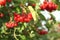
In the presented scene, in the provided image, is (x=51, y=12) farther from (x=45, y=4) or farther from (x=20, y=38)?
(x=20, y=38)

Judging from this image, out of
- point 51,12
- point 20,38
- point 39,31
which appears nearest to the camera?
point 51,12

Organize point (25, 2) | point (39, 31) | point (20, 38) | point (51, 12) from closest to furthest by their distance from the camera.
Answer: point (25, 2)
point (51, 12)
point (20, 38)
point (39, 31)

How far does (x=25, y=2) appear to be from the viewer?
124 centimetres

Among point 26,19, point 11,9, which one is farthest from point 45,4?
point 11,9

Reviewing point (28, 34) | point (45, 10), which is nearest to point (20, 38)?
point (28, 34)

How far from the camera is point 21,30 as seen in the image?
57.2 inches

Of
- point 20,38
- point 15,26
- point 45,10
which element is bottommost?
point 20,38

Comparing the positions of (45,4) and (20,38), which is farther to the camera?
(20,38)

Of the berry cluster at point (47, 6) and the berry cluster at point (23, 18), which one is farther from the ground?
the berry cluster at point (47, 6)

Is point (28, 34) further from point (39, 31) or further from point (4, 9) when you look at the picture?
point (4, 9)

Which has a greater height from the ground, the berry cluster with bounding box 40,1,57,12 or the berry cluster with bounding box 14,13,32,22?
the berry cluster with bounding box 40,1,57,12

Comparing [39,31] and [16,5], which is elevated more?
[16,5]

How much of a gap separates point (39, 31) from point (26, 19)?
36cm

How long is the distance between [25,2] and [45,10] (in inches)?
6.9
